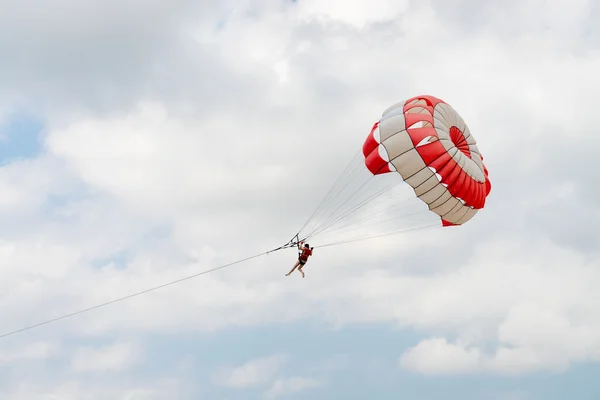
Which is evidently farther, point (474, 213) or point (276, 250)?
point (474, 213)

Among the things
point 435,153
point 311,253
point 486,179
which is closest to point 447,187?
point 435,153

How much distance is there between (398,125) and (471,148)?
509 cm

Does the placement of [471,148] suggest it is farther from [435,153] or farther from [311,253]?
[311,253]

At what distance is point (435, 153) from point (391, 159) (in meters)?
2.28

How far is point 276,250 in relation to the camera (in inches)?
1578

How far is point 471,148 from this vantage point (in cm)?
4284

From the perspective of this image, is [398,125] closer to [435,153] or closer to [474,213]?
[435,153]

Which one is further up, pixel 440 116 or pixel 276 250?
pixel 440 116

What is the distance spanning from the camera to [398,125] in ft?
132

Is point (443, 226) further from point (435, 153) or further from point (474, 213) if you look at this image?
point (435, 153)

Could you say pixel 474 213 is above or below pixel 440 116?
below

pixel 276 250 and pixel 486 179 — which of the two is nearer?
pixel 276 250

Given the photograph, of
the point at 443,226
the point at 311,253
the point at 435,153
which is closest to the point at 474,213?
the point at 443,226

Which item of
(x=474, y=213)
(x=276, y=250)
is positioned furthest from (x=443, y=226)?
(x=276, y=250)
